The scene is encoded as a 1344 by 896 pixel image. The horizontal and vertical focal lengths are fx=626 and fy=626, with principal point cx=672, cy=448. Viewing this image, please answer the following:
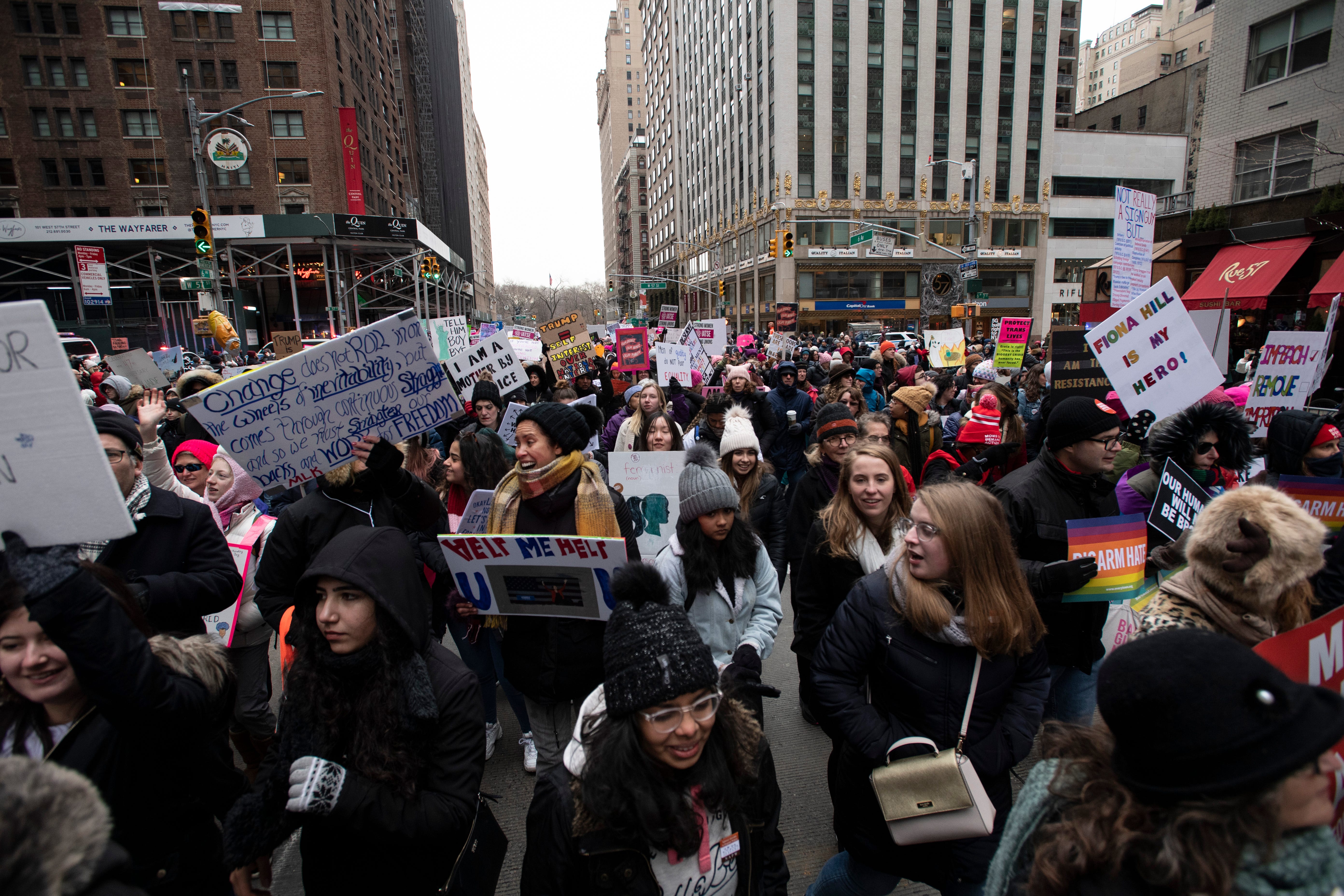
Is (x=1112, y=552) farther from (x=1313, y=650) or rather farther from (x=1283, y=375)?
(x=1283, y=375)

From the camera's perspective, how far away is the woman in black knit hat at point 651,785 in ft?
5.35

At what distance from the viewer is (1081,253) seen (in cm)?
5022

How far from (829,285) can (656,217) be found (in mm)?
50039

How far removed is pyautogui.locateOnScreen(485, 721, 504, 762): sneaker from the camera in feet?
13.2

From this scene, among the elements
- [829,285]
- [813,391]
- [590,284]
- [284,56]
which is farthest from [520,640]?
[590,284]

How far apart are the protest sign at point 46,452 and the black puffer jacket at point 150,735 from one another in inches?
7.2

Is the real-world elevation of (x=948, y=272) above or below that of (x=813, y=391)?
above

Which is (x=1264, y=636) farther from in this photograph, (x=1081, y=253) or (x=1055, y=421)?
(x=1081, y=253)

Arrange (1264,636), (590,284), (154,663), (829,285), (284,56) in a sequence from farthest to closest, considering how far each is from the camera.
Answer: (590,284) < (829,285) < (284,56) < (1264,636) < (154,663)

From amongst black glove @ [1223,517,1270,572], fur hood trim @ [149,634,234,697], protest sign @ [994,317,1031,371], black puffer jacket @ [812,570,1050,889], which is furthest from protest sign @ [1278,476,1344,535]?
protest sign @ [994,317,1031,371]

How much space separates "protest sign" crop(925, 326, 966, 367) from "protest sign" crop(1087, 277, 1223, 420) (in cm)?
1040

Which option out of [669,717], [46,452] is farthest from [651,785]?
[46,452]

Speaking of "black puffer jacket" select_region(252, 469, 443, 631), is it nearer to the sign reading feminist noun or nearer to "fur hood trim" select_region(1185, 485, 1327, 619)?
the sign reading feminist noun

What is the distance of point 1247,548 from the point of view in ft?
6.47
